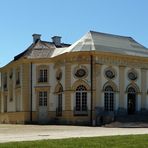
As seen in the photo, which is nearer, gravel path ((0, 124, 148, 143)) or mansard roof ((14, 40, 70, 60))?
gravel path ((0, 124, 148, 143))

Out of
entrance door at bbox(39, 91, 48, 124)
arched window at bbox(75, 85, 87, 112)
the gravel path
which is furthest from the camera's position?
entrance door at bbox(39, 91, 48, 124)

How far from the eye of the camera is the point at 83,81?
41.3 m

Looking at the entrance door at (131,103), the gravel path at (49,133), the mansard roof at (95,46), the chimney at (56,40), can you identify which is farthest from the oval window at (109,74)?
the gravel path at (49,133)

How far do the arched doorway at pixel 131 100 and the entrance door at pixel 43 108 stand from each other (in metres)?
8.81

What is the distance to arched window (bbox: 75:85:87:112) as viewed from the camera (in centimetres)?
4138

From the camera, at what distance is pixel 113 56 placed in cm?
4216

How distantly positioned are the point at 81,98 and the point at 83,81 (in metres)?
1.71

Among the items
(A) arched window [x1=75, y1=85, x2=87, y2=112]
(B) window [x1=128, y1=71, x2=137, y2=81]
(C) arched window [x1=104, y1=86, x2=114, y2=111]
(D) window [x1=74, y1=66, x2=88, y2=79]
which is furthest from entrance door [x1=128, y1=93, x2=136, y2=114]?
(D) window [x1=74, y1=66, x2=88, y2=79]

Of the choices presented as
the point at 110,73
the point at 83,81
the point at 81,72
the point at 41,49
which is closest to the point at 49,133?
the point at 83,81

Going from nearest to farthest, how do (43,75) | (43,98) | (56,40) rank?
(43,98), (43,75), (56,40)

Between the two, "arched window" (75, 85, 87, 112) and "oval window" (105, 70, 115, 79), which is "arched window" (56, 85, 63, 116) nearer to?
"arched window" (75, 85, 87, 112)

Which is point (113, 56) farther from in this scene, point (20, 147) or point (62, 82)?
point (20, 147)

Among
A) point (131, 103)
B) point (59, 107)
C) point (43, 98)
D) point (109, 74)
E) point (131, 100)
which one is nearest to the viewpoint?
point (109, 74)

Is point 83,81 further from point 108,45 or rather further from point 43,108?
point 43,108
